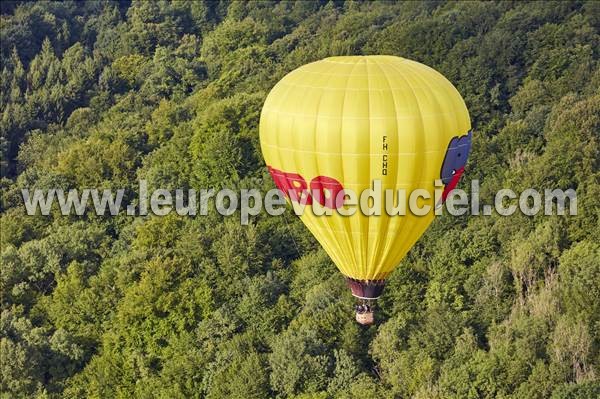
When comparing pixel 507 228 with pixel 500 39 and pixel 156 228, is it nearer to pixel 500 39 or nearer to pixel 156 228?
pixel 156 228

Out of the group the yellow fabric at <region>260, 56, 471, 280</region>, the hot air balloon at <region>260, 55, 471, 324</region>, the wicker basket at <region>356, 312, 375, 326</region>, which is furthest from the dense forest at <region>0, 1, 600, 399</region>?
the yellow fabric at <region>260, 56, 471, 280</region>

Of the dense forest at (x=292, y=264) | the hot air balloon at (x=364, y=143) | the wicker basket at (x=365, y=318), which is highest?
the hot air balloon at (x=364, y=143)

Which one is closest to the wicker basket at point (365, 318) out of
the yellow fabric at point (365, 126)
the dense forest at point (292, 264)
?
the yellow fabric at point (365, 126)

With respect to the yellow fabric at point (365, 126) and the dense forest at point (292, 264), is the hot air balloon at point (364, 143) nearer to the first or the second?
the yellow fabric at point (365, 126)

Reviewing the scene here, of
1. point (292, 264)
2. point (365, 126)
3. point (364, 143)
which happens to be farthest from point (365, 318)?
point (292, 264)

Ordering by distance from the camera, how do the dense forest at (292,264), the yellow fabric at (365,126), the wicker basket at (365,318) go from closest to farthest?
the yellow fabric at (365,126) → the wicker basket at (365,318) → the dense forest at (292,264)

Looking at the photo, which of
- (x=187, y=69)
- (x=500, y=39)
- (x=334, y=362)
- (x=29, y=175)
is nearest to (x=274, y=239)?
(x=334, y=362)
